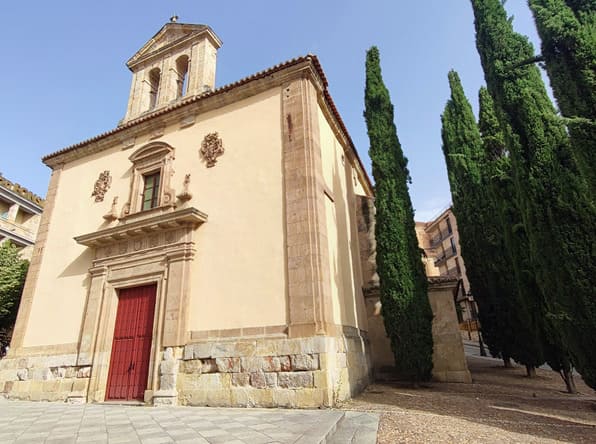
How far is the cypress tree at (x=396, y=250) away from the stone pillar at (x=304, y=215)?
2.41 meters

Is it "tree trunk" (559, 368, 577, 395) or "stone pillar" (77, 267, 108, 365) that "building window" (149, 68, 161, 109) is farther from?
"tree trunk" (559, 368, 577, 395)

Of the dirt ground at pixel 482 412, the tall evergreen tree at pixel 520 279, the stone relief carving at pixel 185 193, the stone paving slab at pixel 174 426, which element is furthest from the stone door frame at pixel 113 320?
the tall evergreen tree at pixel 520 279

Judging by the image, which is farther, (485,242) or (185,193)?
(485,242)

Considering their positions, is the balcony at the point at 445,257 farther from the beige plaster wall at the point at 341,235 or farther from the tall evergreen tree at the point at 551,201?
the tall evergreen tree at the point at 551,201

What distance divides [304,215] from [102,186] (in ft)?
21.4

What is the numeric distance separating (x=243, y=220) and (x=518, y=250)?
22.9ft

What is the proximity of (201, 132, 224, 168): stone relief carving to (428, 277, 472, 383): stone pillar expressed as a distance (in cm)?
647

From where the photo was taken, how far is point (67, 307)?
8586 mm

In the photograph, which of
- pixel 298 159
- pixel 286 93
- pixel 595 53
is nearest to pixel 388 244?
pixel 298 159

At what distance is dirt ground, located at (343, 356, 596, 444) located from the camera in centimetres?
394

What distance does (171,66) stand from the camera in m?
12.0

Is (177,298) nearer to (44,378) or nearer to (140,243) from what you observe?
(140,243)

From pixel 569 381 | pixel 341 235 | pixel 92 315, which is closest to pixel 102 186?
pixel 92 315

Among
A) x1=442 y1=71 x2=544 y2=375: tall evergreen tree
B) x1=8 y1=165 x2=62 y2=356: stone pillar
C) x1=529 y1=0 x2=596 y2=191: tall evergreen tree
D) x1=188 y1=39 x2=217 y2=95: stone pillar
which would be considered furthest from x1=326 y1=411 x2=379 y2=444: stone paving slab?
x1=188 y1=39 x2=217 y2=95: stone pillar
